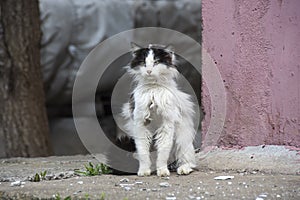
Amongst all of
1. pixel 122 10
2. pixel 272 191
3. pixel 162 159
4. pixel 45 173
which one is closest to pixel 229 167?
pixel 162 159

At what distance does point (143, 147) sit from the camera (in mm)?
3354

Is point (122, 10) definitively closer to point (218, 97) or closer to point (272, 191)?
point (218, 97)

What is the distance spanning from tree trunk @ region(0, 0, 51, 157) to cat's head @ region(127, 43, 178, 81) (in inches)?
92.1

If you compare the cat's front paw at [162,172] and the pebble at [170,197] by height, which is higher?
the cat's front paw at [162,172]

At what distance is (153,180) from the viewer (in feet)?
10.7

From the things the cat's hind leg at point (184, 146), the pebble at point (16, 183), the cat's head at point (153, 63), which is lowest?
the pebble at point (16, 183)

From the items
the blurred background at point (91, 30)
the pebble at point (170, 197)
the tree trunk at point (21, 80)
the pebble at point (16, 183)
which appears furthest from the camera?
the blurred background at point (91, 30)

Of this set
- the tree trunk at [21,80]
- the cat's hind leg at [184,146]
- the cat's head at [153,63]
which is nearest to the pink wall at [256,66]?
the cat's hind leg at [184,146]

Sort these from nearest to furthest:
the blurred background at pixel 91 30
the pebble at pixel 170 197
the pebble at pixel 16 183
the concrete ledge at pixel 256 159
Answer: the pebble at pixel 170 197
the pebble at pixel 16 183
the concrete ledge at pixel 256 159
the blurred background at pixel 91 30

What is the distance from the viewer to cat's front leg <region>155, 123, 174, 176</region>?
3.34 m

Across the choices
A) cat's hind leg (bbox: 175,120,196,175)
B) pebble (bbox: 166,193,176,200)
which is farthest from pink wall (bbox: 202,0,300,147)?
pebble (bbox: 166,193,176,200)

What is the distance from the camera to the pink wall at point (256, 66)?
11.6 feet

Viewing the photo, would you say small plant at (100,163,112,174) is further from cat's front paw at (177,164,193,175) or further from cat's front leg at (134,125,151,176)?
cat's front paw at (177,164,193,175)

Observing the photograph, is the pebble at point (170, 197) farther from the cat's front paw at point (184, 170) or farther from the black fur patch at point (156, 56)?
the black fur patch at point (156, 56)
